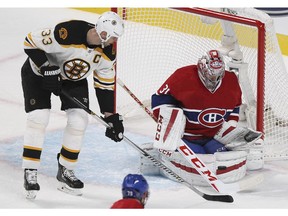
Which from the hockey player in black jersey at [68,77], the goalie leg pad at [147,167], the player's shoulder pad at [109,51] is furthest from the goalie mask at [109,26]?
the goalie leg pad at [147,167]

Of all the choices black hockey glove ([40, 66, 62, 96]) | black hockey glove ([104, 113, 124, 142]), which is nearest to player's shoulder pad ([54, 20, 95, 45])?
black hockey glove ([40, 66, 62, 96])

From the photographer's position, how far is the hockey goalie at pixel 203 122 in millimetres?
4992

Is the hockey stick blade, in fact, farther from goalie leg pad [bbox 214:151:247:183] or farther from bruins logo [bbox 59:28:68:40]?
bruins logo [bbox 59:28:68:40]

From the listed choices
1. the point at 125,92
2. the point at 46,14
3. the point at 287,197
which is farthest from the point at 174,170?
the point at 46,14

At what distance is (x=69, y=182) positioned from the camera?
4.97 meters

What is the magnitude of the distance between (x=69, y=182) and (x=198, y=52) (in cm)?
122

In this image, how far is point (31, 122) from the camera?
483 centimetres

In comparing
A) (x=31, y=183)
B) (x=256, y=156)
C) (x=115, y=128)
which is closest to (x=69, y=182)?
(x=31, y=183)

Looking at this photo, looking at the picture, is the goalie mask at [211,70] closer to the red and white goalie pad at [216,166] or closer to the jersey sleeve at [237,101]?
the jersey sleeve at [237,101]

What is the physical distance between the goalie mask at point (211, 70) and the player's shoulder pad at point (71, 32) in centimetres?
53

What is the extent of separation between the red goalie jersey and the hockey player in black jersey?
27 centimetres

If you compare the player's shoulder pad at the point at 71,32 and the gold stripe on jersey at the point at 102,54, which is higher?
the player's shoulder pad at the point at 71,32

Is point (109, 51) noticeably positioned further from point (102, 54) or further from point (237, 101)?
point (237, 101)

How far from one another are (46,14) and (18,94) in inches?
61.5
